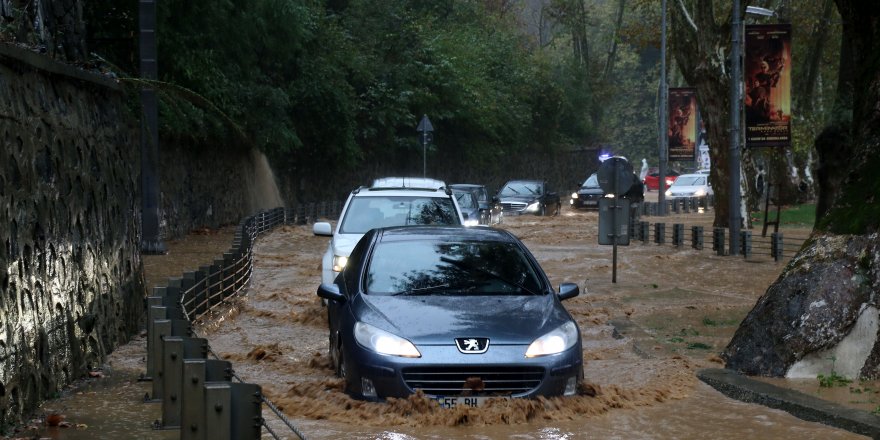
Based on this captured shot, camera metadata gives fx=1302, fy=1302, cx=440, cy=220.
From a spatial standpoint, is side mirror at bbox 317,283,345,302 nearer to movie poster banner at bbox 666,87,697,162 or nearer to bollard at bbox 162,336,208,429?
bollard at bbox 162,336,208,429

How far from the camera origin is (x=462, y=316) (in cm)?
919

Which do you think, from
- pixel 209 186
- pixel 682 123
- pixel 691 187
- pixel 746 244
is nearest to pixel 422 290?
pixel 746 244

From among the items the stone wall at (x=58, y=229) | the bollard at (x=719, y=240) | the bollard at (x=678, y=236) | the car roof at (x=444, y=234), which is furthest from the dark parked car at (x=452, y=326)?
the bollard at (x=678, y=236)

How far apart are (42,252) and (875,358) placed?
6.82 m

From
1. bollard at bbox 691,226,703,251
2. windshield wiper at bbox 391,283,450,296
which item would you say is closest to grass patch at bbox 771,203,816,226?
bollard at bbox 691,226,703,251

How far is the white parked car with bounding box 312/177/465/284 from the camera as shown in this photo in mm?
15883

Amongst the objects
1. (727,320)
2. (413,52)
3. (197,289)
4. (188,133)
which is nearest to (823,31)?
(413,52)

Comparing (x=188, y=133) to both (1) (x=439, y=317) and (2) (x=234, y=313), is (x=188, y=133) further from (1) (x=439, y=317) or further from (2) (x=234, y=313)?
(1) (x=439, y=317)

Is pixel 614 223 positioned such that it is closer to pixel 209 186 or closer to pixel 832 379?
pixel 832 379

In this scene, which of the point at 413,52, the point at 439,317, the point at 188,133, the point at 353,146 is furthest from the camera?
the point at 413,52

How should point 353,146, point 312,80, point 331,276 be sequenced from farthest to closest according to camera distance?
point 353,146 → point 312,80 → point 331,276

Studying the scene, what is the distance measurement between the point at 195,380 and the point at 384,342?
2.48 m

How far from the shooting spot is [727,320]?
→ 52.0ft

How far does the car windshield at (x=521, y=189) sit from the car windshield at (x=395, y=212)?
Result: 29.3 metres
